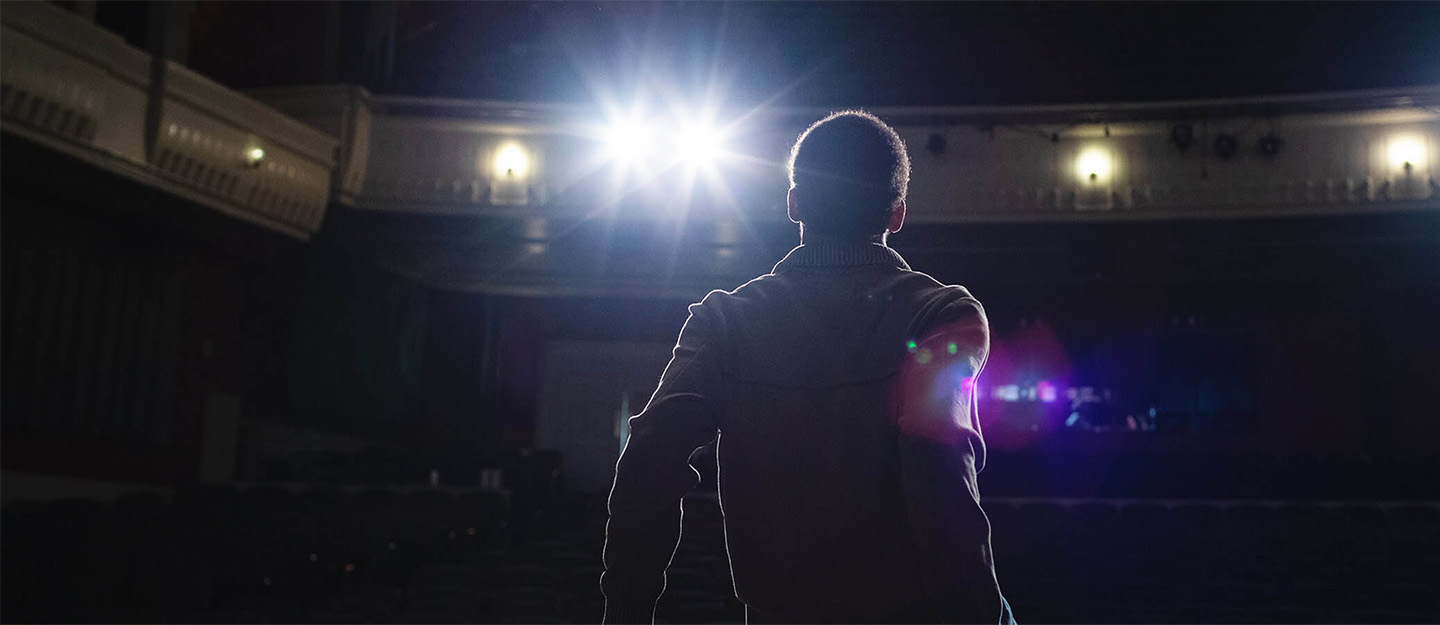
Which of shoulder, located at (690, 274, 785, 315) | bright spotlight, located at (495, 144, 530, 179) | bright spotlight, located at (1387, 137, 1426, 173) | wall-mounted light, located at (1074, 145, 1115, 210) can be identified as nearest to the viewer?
shoulder, located at (690, 274, 785, 315)

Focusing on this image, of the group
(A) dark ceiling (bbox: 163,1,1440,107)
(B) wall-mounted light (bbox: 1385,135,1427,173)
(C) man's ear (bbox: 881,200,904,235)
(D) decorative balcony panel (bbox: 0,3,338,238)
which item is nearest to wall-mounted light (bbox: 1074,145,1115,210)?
(A) dark ceiling (bbox: 163,1,1440,107)

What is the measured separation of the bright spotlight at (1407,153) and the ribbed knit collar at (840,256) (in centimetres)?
1435

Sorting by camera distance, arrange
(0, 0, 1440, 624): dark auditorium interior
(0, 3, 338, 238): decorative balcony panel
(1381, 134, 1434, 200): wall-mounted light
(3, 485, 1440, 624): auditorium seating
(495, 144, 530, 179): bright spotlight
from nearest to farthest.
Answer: (3, 485, 1440, 624): auditorium seating → (0, 3, 338, 238): decorative balcony panel → (0, 0, 1440, 624): dark auditorium interior → (1381, 134, 1434, 200): wall-mounted light → (495, 144, 530, 179): bright spotlight

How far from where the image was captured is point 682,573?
344 inches

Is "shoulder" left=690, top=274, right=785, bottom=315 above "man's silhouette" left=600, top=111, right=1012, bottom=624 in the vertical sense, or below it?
above

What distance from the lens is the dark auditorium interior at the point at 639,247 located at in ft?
36.5

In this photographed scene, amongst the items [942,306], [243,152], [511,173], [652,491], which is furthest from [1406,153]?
[652,491]

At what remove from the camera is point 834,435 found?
3.63 feet

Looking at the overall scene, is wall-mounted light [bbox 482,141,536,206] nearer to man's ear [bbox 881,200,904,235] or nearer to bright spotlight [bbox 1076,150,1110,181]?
bright spotlight [bbox 1076,150,1110,181]

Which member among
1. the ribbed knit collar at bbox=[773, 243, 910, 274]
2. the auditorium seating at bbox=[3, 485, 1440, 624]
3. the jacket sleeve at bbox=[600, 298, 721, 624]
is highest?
the ribbed knit collar at bbox=[773, 243, 910, 274]

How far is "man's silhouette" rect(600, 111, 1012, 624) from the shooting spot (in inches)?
41.1

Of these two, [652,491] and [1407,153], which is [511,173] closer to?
[1407,153]

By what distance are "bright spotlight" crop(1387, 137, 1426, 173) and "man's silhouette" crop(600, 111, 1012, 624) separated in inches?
566

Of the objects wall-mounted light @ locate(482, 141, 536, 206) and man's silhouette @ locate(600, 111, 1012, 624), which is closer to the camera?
man's silhouette @ locate(600, 111, 1012, 624)
